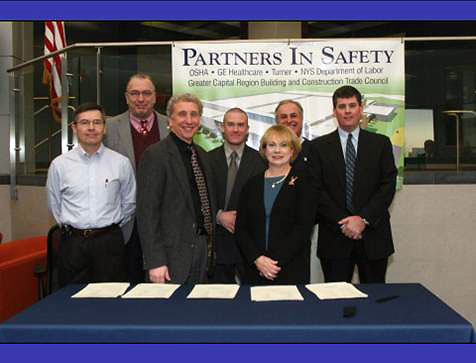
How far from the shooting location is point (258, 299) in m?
1.85

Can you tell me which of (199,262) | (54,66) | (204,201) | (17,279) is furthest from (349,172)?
(54,66)

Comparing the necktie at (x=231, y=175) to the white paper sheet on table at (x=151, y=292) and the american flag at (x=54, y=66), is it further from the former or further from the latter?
the american flag at (x=54, y=66)

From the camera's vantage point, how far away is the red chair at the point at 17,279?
10.8ft

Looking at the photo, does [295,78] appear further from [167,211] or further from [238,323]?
[238,323]

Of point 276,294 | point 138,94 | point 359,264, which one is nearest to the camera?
point 276,294

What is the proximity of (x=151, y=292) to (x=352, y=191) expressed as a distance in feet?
4.56

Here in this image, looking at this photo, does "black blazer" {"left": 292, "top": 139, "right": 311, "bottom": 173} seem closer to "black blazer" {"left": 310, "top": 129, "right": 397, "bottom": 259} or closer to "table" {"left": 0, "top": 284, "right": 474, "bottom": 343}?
"black blazer" {"left": 310, "top": 129, "right": 397, "bottom": 259}

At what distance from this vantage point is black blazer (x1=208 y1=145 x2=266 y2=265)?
2.86 meters

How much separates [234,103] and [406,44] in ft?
5.17

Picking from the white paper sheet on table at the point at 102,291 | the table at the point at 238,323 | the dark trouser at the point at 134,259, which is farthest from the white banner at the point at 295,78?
the table at the point at 238,323

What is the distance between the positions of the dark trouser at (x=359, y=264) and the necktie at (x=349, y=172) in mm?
240

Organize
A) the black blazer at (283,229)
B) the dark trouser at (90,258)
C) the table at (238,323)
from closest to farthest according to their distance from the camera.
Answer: the table at (238,323) < the black blazer at (283,229) < the dark trouser at (90,258)

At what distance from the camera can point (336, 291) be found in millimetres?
1961

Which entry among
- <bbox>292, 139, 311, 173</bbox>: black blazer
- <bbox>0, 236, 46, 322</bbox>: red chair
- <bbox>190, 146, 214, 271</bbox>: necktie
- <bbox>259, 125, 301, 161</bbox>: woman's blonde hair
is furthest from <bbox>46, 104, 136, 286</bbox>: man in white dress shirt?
<bbox>292, 139, 311, 173</bbox>: black blazer
